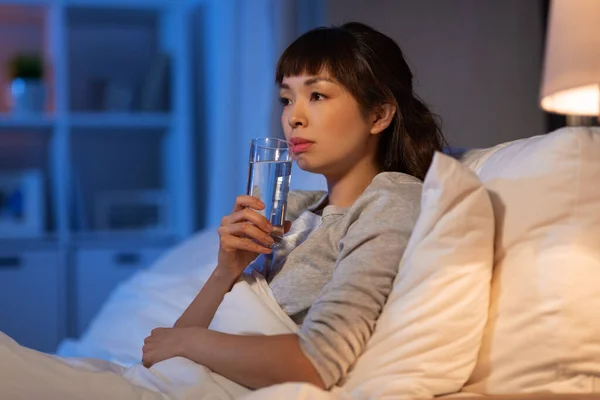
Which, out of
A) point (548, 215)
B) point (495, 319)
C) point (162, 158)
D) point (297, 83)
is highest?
point (297, 83)

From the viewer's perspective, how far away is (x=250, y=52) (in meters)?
3.13

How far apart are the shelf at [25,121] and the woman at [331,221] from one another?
2194 millimetres

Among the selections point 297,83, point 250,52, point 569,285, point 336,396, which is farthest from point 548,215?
point 250,52

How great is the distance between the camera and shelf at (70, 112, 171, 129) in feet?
12.3

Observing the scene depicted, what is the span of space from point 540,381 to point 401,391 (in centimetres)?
21

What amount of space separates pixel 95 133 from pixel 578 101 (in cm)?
272

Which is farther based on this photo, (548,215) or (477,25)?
(477,25)

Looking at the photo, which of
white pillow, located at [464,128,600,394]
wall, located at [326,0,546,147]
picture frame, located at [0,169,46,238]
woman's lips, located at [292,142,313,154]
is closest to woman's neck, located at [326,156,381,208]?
woman's lips, located at [292,142,313,154]

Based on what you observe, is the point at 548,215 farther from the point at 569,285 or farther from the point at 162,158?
the point at 162,158

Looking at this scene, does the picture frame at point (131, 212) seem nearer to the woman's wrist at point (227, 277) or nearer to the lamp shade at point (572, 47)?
the woman's wrist at point (227, 277)

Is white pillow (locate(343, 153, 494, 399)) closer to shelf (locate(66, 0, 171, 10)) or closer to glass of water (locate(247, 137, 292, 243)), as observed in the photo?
glass of water (locate(247, 137, 292, 243))

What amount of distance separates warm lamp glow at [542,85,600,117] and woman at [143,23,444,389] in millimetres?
254

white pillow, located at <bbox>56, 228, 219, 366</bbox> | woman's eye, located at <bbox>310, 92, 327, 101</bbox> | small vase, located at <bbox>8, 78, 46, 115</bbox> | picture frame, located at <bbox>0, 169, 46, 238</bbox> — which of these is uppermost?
woman's eye, located at <bbox>310, 92, 327, 101</bbox>

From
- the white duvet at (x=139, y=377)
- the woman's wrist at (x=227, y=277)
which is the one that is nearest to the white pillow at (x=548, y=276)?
the white duvet at (x=139, y=377)
